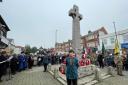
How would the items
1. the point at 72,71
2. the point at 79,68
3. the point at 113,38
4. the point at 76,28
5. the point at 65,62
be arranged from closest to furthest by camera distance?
the point at 72,71 < the point at 65,62 < the point at 79,68 < the point at 76,28 < the point at 113,38

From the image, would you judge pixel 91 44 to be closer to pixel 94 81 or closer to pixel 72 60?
pixel 94 81

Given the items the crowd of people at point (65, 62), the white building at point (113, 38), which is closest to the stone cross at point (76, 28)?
the crowd of people at point (65, 62)

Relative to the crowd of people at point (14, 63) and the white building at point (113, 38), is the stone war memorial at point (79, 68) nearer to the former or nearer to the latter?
the crowd of people at point (14, 63)

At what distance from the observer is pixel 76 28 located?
61.1ft

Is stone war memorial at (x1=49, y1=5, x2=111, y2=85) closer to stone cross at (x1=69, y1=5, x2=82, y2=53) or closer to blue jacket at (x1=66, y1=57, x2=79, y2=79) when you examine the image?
stone cross at (x1=69, y1=5, x2=82, y2=53)

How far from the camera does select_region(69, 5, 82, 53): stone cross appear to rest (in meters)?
18.4

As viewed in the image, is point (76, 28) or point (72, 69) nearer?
point (72, 69)

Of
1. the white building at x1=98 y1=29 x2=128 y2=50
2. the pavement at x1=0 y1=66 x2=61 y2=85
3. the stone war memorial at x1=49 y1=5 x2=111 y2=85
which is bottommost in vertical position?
the pavement at x1=0 y1=66 x2=61 y2=85

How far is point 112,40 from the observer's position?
54.2 meters

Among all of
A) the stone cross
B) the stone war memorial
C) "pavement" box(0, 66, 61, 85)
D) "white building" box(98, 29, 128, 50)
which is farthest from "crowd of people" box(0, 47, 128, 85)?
"white building" box(98, 29, 128, 50)

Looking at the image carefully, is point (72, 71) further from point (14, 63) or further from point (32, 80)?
point (14, 63)

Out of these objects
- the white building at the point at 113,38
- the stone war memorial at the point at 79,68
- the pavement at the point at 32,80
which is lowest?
the pavement at the point at 32,80

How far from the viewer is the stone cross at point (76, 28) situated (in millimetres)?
18391

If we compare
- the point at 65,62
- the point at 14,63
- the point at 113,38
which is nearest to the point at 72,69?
the point at 65,62
